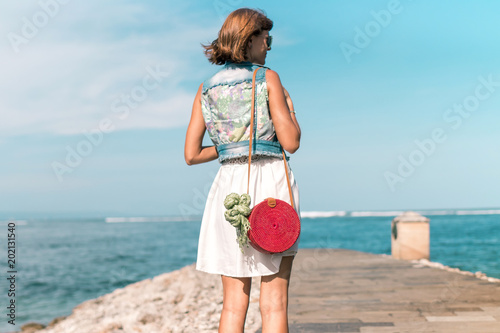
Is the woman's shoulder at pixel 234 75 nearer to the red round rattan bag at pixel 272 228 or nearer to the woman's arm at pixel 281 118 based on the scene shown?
the woman's arm at pixel 281 118

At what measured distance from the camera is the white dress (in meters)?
2.30

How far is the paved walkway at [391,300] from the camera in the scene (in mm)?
4516

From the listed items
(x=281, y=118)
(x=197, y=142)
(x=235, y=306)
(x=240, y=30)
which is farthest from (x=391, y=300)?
(x=240, y=30)

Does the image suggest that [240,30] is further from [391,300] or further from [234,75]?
[391,300]

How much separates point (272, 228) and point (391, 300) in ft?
12.8

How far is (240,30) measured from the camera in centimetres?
234

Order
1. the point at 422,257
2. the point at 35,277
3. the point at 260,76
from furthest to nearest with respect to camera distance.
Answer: the point at 35,277, the point at 422,257, the point at 260,76

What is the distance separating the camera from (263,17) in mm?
2379

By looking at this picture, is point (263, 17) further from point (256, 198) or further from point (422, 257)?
point (422, 257)

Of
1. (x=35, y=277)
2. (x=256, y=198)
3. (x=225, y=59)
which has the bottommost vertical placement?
(x=35, y=277)

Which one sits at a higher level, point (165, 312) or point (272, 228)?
point (272, 228)

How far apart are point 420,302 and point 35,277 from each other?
14.1 meters

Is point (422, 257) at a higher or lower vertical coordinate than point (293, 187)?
lower

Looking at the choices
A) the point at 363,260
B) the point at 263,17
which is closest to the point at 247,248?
the point at 263,17
